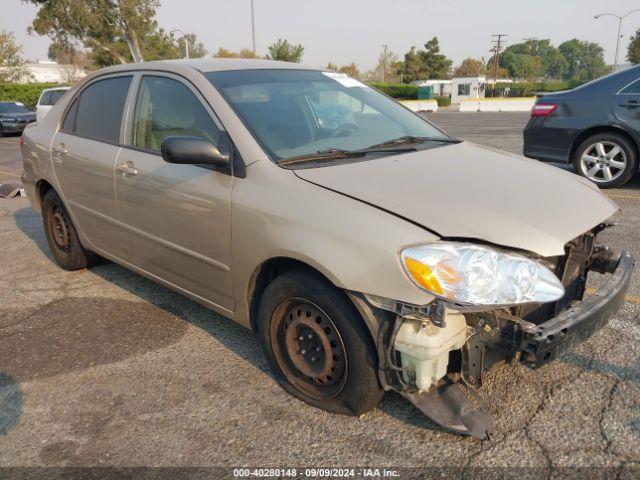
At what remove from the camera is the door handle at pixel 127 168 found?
339 centimetres

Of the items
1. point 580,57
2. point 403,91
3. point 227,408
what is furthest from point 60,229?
point 580,57

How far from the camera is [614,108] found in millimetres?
6727

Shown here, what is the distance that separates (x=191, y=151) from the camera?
2.66m

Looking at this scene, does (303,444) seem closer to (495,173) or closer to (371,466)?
(371,466)

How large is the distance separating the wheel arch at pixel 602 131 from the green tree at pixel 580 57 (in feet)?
488

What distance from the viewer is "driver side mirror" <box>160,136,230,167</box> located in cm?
266

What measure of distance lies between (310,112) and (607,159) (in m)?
5.27

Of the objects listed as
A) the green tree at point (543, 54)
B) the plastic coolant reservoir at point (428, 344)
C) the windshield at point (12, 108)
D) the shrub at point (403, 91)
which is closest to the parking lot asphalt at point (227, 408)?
the plastic coolant reservoir at point (428, 344)

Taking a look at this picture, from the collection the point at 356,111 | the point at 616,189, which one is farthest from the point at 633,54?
the point at 356,111

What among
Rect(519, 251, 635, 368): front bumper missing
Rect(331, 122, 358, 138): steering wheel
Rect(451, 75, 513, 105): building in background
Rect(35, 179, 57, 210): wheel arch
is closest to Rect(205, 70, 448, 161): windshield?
Rect(331, 122, 358, 138): steering wheel

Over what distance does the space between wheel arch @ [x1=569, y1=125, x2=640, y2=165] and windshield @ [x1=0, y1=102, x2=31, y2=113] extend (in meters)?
19.6

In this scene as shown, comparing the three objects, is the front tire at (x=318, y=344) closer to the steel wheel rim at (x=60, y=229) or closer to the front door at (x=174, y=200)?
the front door at (x=174, y=200)

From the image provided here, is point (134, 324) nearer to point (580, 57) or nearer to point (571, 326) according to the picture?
point (571, 326)

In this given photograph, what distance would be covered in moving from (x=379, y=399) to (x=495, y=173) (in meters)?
1.26
